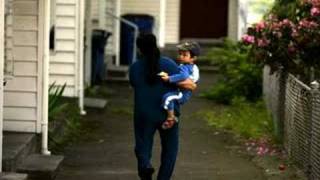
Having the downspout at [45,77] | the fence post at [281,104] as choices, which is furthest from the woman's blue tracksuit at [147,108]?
the fence post at [281,104]

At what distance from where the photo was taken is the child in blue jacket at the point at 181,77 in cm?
830

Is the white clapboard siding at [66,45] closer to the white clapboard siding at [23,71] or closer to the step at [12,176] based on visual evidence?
the white clapboard siding at [23,71]

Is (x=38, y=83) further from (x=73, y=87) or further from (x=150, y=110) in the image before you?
(x=73, y=87)

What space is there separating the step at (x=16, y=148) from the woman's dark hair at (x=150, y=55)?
1.83 meters

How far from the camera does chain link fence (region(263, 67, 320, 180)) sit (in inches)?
348

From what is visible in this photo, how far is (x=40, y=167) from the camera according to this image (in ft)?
31.6

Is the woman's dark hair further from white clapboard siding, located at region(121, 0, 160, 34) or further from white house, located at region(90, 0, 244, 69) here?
white clapboard siding, located at region(121, 0, 160, 34)

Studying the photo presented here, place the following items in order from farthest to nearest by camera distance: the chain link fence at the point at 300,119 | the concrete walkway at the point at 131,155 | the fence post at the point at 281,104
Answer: the fence post at the point at 281,104 → the concrete walkway at the point at 131,155 → the chain link fence at the point at 300,119

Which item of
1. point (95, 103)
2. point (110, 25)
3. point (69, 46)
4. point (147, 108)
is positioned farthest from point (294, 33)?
point (110, 25)

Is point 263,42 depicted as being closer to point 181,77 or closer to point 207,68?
point 181,77

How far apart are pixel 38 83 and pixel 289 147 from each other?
3.14m

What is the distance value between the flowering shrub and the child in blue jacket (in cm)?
239

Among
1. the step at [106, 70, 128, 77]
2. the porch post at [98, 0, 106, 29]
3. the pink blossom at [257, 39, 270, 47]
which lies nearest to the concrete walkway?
the pink blossom at [257, 39, 270, 47]

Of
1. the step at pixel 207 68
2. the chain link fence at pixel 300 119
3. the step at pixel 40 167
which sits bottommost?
the step at pixel 207 68
